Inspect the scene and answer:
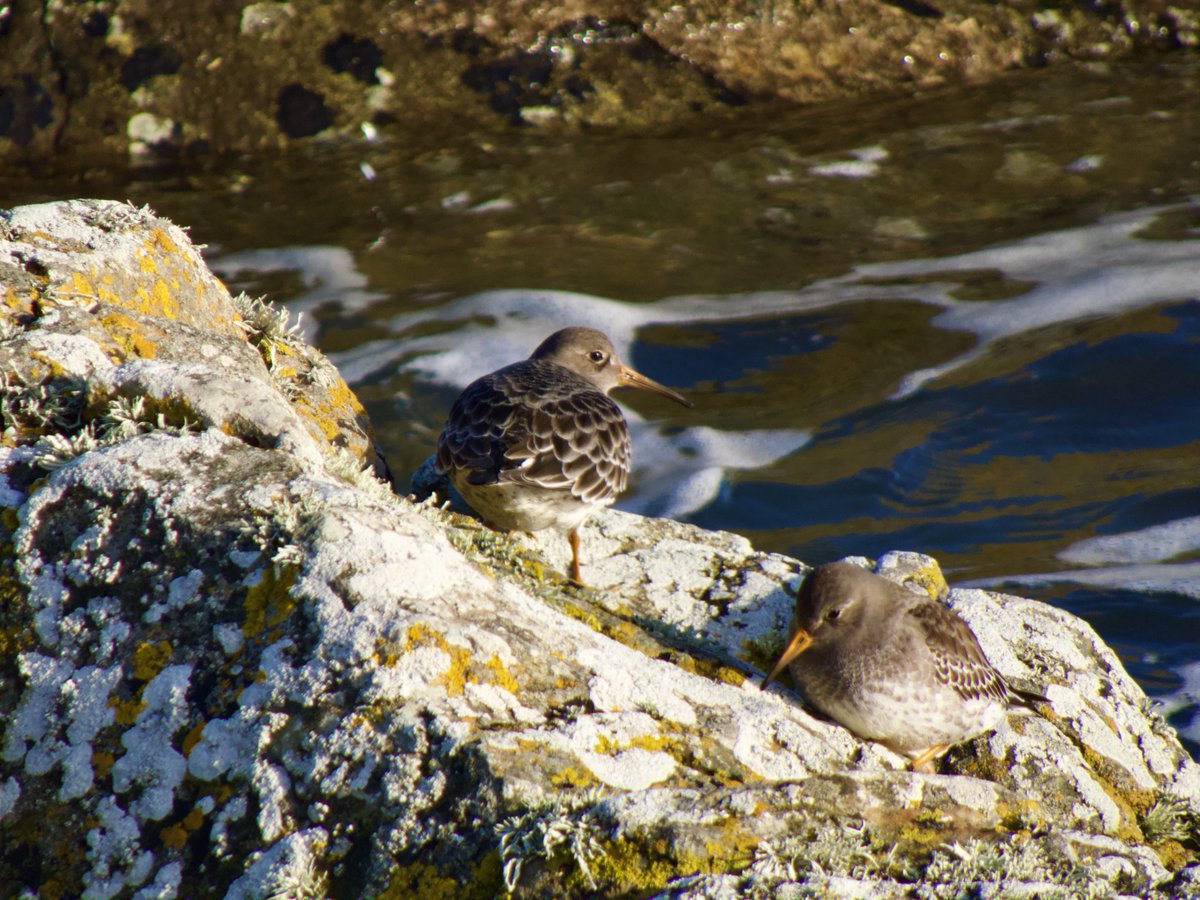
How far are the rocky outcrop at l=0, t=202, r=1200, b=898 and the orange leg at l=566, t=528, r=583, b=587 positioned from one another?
0.47 meters

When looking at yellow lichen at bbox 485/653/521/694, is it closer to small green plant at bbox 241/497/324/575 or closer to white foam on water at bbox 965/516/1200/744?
small green plant at bbox 241/497/324/575

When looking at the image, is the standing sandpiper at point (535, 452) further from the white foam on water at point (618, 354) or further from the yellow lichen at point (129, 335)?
the white foam on water at point (618, 354)

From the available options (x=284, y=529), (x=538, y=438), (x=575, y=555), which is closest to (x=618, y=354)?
(x=538, y=438)

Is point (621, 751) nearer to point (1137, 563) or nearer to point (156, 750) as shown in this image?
point (156, 750)

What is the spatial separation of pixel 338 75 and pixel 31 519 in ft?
33.3

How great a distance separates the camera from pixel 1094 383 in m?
9.53

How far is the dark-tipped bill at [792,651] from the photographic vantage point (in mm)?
4566

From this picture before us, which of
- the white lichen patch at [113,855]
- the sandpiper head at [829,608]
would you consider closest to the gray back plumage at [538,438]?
the sandpiper head at [829,608]

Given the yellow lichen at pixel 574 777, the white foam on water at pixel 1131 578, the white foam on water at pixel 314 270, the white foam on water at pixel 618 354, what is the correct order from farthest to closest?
the white foam on water at pixel 314 270 < the white foam on water at pixel 618 354 < the white foam on water at pixel 1131 578 < the yellow lichen at pixel 574 777

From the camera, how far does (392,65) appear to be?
12.7 meters

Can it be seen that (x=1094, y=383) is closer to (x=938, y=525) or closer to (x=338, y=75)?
(x=938, y=525)

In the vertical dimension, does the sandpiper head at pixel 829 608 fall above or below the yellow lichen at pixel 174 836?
below

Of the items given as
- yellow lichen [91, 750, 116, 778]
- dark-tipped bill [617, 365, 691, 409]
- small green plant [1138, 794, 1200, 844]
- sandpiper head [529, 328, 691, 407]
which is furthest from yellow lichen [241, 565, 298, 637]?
dark-tipped bill [617, 365, 691, 409]

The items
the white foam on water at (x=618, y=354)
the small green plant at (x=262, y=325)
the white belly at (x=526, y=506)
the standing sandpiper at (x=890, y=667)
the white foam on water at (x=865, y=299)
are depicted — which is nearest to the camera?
the standing sandpiper at (x=890, y=667)
